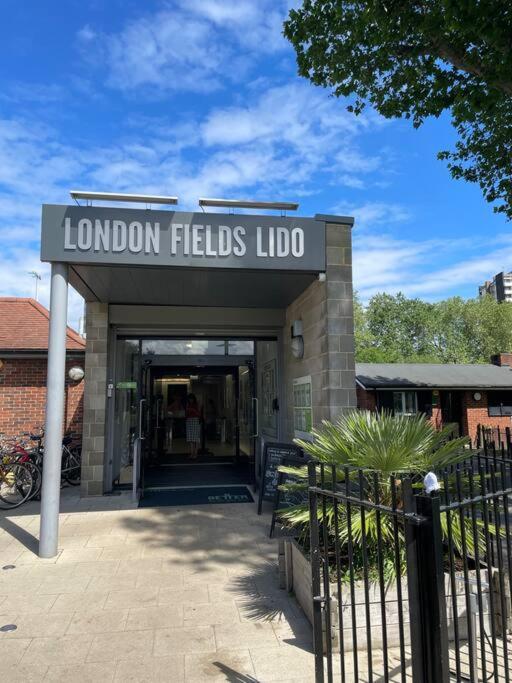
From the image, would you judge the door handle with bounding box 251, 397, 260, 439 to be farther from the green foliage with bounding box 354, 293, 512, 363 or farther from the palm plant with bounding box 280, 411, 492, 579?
the green foliage with bounding box 354, 293, 512, 363

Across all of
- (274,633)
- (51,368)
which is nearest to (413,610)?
(274,633)

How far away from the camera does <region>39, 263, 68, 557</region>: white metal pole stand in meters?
4.84

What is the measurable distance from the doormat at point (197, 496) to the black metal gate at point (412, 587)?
147 inches

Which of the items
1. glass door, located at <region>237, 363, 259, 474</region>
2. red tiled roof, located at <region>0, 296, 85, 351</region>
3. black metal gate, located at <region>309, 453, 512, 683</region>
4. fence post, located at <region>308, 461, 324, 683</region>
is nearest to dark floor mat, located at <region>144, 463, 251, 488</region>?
glass door, located at <region>237, 363, 259, 474</region>

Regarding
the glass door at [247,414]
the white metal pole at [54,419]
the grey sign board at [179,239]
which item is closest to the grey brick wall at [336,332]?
the grey sign board at [179,239]

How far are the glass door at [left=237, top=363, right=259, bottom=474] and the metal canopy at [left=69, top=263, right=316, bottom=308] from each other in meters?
1.89

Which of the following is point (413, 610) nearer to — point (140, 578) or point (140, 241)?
point (140, 578)

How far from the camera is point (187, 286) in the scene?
21.9ft

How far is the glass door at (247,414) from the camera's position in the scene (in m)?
8.77

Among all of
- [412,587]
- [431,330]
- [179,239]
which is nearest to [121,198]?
[179,239]

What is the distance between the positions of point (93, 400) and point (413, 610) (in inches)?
259

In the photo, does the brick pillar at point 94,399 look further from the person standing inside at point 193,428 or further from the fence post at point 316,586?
the fence post at point 316,586

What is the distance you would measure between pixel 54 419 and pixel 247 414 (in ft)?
17.6

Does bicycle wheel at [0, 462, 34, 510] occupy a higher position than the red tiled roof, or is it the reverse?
the red tiled roof
